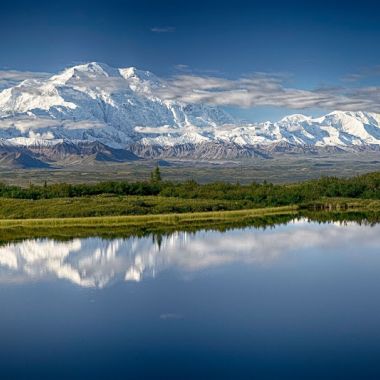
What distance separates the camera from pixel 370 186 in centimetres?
12431

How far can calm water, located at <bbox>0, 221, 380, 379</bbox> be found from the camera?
26.5 meters

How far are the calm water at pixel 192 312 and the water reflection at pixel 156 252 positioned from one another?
A: 15 centimetres

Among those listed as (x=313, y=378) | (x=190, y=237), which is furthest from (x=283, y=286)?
(x=190, y=237)

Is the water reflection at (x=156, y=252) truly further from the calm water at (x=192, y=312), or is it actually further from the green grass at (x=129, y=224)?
the green grass at (x=129, y=224)

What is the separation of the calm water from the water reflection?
15 cm

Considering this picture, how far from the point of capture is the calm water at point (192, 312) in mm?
26547

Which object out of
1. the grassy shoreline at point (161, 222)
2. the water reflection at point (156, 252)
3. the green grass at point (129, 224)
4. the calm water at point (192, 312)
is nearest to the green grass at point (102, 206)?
the grassy shoreline at point (161, 222)

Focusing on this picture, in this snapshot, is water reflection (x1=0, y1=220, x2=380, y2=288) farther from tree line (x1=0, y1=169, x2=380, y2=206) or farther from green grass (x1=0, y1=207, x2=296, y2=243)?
tree line (x1=0, y1=169, x2=380, y2=206)

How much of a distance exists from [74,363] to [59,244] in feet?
112

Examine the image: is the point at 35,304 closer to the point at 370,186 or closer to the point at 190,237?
the point at 190,237

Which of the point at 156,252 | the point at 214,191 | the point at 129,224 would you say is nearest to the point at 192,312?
the point at 156,252

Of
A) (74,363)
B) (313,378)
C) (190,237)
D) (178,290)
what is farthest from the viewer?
(190,237)

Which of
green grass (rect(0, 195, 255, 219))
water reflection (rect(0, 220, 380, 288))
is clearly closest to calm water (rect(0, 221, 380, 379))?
water reflection (rect(0, 220, 380, 288))

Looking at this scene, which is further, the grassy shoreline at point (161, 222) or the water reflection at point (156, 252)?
the grassy shoreline at point (161, 222)
